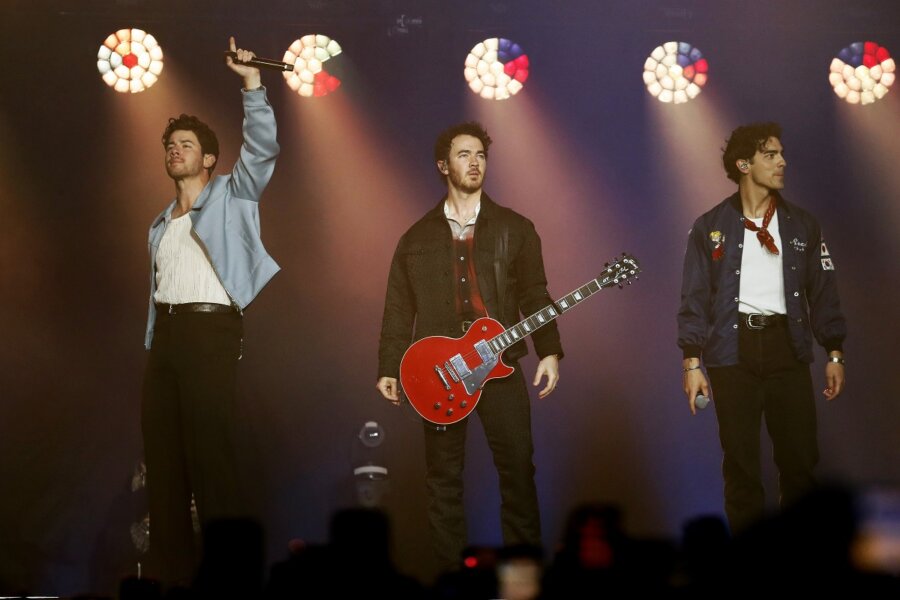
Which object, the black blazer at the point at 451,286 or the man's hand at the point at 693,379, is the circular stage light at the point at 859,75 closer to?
the man's hand at the point at 693,379

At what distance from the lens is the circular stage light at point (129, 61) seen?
23.2 ft

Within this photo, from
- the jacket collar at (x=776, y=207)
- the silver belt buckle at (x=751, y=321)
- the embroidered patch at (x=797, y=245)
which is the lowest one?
the silver belt buckle at (x=751, y=321)

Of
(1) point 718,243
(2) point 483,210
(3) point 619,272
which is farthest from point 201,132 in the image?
(1) point 718,243

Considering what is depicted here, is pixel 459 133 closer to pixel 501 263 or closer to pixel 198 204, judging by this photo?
pixel 501 263

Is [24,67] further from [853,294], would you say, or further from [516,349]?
[853,294]

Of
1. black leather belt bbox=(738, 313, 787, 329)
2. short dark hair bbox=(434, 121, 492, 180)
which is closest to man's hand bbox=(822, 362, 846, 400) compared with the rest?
black leather belt bbox=(738, 313, 787, 329)

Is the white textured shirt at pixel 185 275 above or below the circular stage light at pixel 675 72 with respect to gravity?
below

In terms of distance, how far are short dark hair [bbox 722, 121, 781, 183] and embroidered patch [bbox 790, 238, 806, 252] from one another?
566 millimetres

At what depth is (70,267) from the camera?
7.09 meters

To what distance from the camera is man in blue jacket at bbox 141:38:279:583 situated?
5516 mm

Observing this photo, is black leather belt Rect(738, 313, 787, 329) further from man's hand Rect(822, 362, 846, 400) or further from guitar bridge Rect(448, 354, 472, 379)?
guitar bridge Rect(448, 354, 472, 379)

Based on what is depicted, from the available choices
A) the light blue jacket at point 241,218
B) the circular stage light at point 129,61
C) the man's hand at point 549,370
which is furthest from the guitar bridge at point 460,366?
the circular stage light at point 129,61

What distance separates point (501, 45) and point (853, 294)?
3.08 metres

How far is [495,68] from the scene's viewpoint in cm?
724
